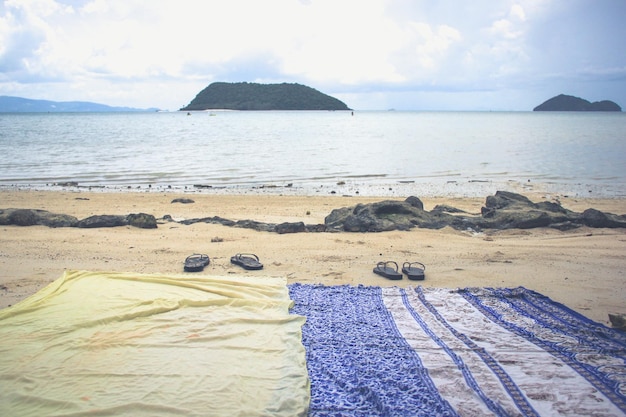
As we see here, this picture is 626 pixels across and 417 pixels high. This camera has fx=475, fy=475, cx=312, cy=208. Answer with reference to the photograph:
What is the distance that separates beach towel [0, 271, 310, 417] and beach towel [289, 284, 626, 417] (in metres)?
0.33

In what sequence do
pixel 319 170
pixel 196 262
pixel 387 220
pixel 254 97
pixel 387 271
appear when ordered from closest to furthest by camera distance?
pixel 387 271 < pixel 196 262 < pixel 387 220 < pixel 319 170 < pixel 254 97

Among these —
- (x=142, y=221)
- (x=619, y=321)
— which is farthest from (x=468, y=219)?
(x=142, y=221)

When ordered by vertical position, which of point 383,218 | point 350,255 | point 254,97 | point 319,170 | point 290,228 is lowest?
point 350,255

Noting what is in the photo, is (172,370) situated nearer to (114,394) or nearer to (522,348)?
(114,394)

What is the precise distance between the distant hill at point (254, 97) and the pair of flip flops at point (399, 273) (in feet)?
495

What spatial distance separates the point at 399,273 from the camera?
651 cm

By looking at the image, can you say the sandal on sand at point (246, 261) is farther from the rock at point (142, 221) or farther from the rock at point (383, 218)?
the rock at point (142, 221)

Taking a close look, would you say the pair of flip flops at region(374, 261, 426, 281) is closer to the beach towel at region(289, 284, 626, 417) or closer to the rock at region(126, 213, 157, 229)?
the beach towel at region(289, 284, 626, 417)

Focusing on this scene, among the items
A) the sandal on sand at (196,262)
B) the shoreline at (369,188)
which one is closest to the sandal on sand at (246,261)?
the sandal on sand at (196,262)

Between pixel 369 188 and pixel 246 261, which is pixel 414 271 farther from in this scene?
pixel 369 188

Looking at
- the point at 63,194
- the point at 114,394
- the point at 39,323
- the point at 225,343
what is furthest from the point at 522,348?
the point at 63,194

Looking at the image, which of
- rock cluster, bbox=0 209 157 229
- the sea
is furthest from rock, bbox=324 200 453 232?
the sea

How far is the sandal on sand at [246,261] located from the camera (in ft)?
22.6

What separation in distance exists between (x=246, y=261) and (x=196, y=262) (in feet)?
2.40
